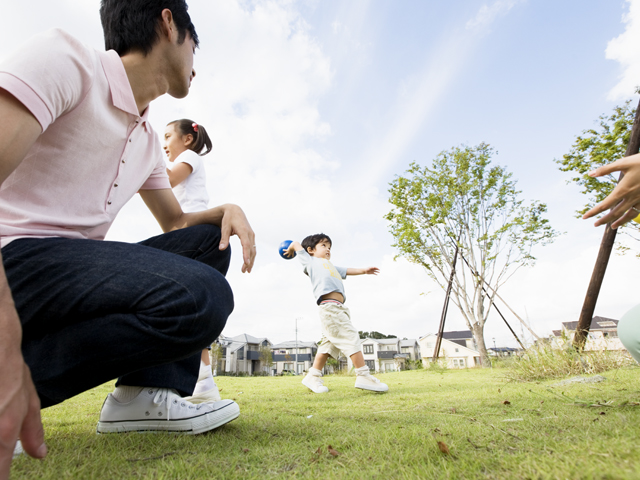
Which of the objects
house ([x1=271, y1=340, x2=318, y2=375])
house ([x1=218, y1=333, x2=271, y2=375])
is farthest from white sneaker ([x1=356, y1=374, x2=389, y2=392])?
house ([x1=271, y1=340, x2=318, y2=375])

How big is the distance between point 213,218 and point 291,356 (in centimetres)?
4874

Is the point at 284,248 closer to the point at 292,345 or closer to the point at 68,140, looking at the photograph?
the point at 68,140

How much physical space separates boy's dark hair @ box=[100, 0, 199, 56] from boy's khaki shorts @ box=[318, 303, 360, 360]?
3.77m

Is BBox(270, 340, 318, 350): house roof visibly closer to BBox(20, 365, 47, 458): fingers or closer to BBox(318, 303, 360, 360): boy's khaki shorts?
BBox(318, 303, 360, 360): boy's khaki shorts

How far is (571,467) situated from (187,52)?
1.82 m

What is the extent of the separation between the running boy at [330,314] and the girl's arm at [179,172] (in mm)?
2147

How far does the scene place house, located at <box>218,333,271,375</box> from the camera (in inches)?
1489

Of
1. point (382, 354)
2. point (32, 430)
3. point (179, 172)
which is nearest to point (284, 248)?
point (179, 172)

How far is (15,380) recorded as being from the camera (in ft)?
2.10

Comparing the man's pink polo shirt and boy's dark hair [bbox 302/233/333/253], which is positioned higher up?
boy's dark hair [bbox 302/233/333/253]

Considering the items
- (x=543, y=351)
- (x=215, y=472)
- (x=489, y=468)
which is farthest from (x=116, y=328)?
(x=543, y=351)

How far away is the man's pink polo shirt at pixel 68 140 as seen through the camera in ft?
2.96

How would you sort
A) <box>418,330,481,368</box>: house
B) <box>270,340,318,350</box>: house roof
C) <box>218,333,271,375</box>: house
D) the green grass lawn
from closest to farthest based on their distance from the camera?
the green grass lawn, <box>218,333,271,375</box>: house, <box>418,330,481,368</box>: house, <box>270,340,318,350</box>: house roof

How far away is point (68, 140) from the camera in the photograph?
1.08m
